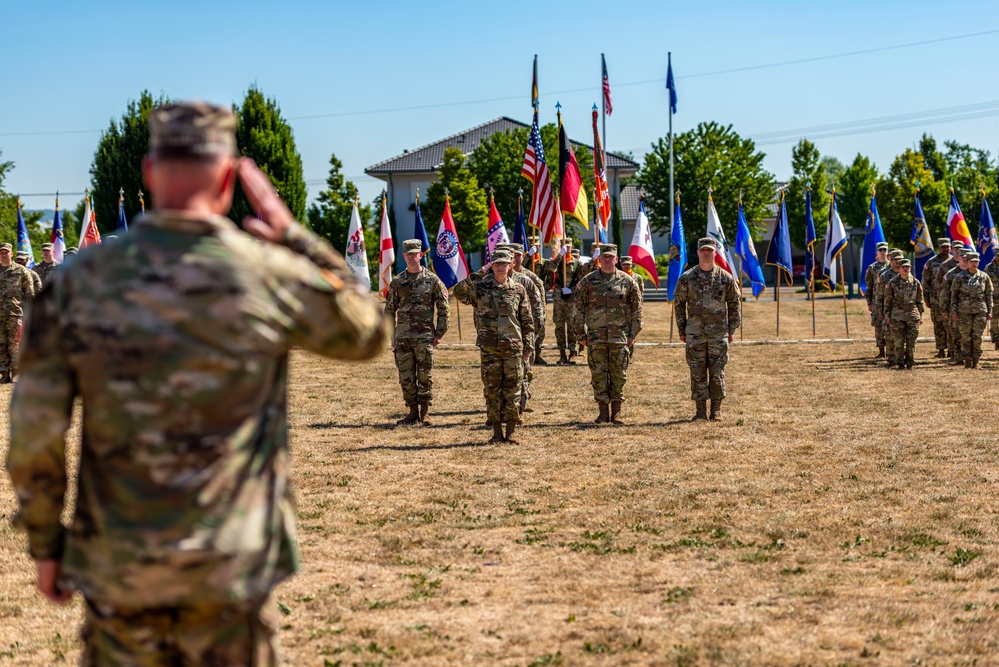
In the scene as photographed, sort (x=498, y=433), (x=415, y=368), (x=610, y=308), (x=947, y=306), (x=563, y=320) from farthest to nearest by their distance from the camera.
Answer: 1. (x=563, y=320)
2. (x=947, y=306)
3. (x=415, y=368)
4. (x=610, y=308)
5. (x=498, y=433)

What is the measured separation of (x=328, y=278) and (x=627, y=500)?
6.92 metres

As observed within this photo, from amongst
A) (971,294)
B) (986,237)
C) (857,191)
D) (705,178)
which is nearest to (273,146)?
(705,178)

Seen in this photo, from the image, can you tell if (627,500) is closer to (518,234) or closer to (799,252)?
(518,234)

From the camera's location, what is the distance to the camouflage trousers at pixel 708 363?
14180 mm

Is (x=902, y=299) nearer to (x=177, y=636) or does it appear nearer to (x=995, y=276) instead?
(x=995, y=276)

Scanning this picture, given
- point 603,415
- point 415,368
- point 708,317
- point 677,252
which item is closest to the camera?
point 708,317

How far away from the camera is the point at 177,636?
318 centimetres

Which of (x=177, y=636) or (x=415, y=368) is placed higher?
(x=415, y=368)

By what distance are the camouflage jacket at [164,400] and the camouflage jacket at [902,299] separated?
18.2 meters

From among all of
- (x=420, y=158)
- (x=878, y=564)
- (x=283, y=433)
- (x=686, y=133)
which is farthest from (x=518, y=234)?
(x=420, y=158)

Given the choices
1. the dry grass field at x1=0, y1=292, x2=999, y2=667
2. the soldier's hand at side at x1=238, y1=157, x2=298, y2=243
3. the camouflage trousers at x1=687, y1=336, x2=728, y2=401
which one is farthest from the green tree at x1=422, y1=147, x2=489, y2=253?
the soldier's hand at side at x1=238, y1=157, x2=298, y2=243

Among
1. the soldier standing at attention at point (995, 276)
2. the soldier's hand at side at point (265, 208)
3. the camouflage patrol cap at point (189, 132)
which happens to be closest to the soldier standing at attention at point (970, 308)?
the soldier standing at attention at point (995, 276)

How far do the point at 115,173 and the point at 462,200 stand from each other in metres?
19.0

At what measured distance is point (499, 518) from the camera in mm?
9242
